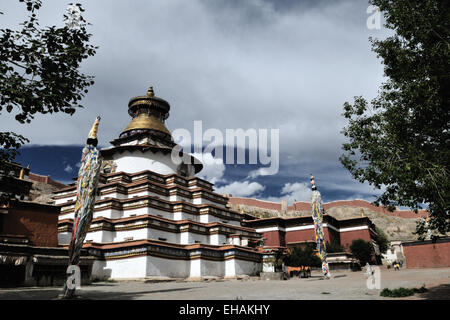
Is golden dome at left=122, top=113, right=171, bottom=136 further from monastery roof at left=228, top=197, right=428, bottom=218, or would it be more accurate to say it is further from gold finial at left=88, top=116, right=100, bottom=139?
monastery roof at left=228, top=197, right=428, bottom=218

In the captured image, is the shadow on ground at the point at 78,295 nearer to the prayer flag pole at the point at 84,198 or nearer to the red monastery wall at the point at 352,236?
the prayer flag pole at the point at 84,198

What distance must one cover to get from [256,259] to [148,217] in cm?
1005

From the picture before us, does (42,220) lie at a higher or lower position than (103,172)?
lower

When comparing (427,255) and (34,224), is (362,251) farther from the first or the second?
(34,224)

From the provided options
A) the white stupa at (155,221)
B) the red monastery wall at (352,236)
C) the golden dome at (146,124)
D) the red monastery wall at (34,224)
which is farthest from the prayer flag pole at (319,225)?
the red monastery wall at (352,236)

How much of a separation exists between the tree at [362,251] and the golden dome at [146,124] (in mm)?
25782

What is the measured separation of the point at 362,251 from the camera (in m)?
38.2

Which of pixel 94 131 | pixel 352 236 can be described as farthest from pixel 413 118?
pixel 352 236

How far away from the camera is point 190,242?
86.1ft

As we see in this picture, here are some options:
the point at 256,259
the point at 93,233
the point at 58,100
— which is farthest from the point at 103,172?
the point at 58,100

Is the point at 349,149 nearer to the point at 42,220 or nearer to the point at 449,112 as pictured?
the point at 449,112

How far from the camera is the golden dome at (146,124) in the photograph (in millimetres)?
36469

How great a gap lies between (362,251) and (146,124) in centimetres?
2890

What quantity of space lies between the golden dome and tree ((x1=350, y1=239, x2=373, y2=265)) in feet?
84.6
